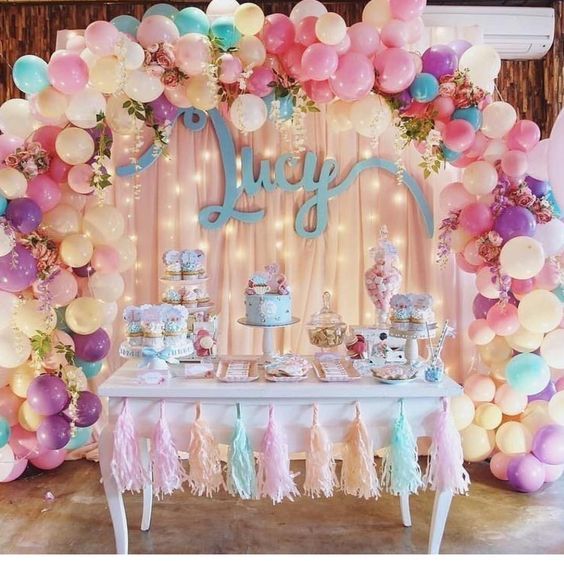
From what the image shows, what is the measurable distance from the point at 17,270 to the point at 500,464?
9.18 ft

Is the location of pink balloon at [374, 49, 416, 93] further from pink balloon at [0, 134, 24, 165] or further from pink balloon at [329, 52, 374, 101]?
pink balloon at [0, 134, 24, 165]

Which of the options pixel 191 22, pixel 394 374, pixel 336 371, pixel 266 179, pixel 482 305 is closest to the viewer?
pixel 394 374

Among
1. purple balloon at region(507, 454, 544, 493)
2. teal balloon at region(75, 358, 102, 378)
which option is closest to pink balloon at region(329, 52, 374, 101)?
teal balloon at region(75, 358, 102, 378)

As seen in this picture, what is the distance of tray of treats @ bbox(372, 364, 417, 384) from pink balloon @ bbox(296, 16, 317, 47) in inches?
62.1

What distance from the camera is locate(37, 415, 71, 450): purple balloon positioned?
339 cm

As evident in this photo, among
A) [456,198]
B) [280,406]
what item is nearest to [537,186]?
[456,198]

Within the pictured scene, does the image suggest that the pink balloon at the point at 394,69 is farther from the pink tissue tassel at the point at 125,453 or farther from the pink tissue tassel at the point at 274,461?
the pink tissue tassel at the point at 125,453

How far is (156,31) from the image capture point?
305cm

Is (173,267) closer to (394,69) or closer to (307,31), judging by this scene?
(307,31)

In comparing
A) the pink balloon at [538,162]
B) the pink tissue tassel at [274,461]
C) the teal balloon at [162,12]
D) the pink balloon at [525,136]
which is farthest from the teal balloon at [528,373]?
the teal balloon at [162,12]

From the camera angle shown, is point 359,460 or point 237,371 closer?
point 359,460

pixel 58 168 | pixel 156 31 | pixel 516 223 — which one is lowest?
pixel 516 223

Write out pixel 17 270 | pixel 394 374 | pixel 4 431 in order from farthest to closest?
pixel 4 431, pixel 17 270, pixel 394 374

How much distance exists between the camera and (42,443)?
342 cm
